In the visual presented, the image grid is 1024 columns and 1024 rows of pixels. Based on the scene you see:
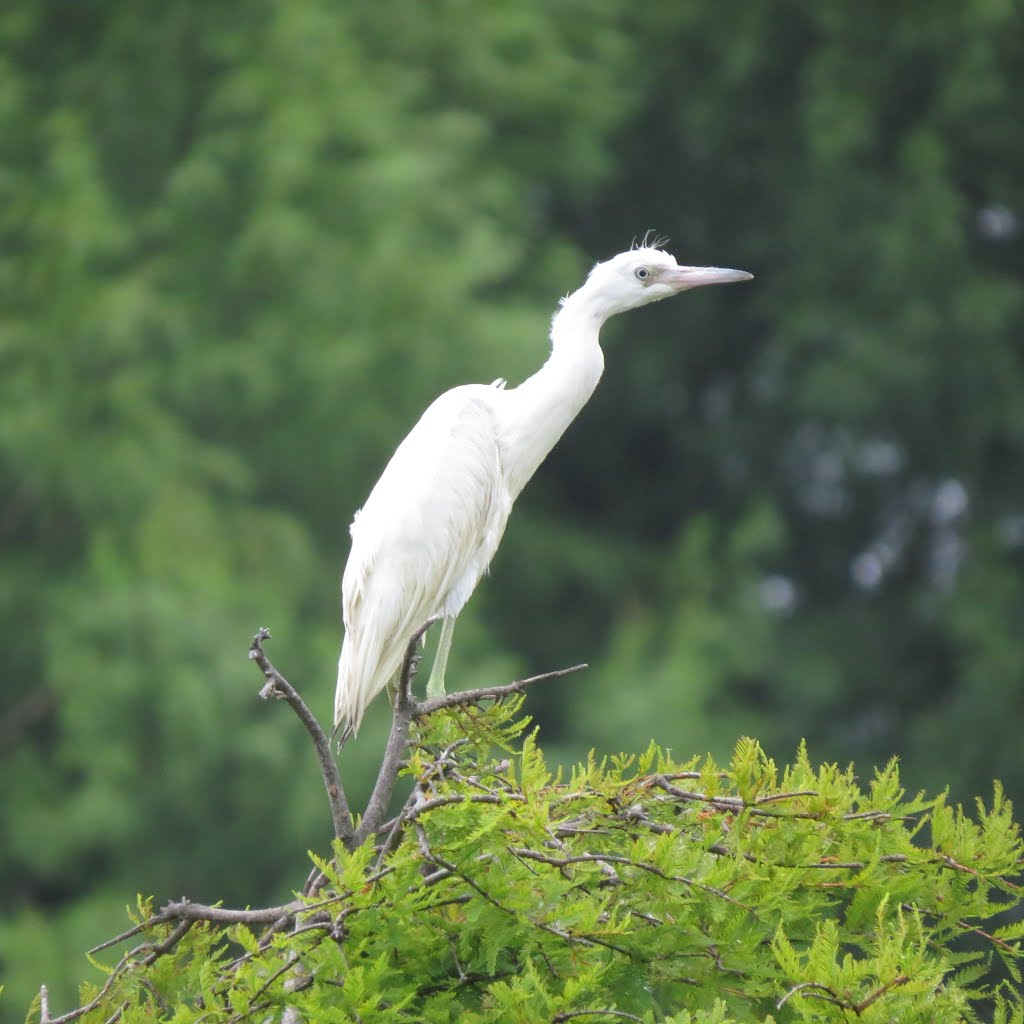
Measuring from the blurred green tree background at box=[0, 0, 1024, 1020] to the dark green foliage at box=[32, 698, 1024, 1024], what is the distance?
653cm

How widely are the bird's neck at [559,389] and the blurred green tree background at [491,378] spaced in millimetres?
5118

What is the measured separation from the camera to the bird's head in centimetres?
422

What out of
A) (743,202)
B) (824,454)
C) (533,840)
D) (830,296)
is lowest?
(533,840)

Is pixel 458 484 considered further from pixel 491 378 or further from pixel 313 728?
pixel 491 378

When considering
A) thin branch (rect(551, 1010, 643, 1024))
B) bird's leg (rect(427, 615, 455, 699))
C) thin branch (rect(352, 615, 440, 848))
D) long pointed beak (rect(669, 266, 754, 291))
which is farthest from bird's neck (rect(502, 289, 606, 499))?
thin branch (rect(551, 1010, 643, 1024))

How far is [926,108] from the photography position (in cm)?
1305

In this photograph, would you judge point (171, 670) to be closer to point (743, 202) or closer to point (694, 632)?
point (694, 632)

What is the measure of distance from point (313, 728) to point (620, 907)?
54 centimetres

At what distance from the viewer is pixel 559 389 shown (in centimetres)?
423

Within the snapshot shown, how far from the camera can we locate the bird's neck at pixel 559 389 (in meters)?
4.24

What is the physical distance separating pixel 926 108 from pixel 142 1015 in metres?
11.5

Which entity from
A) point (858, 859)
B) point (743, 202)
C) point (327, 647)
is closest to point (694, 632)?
point (327, 647)

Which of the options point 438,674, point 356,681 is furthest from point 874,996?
point 356,681

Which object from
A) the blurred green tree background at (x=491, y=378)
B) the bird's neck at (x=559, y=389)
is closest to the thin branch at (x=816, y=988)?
the bird's neck at (x=559, y=389)
